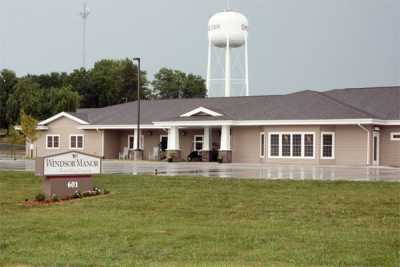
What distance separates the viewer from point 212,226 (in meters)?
12.2

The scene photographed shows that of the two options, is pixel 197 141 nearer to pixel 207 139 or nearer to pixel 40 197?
pixel 207 139

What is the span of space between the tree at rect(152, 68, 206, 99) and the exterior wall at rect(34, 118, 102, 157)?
3867cm

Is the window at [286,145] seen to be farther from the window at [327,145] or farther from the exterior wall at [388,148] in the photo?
the exterior wall at [388,148]

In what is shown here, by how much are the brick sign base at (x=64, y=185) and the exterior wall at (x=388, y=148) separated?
2618 centimetres

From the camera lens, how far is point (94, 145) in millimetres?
51750

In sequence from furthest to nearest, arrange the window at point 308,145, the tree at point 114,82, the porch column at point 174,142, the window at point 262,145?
the tree at point 114,82
the porch column at point 174,142
the window at point 262,145
the window at point 308,145

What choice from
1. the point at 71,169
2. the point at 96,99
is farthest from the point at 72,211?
the point at 96,99

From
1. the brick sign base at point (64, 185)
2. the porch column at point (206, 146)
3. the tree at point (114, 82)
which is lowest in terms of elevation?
the brick sign base at point (64, 185)

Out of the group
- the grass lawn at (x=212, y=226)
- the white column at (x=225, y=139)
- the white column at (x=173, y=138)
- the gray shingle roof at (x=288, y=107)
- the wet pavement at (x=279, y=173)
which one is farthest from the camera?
the white column at (x=173, y=138)

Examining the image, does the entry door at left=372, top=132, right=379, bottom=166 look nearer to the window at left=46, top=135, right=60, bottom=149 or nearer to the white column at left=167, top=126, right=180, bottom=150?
the white column at left=167, top=126, right=180, bottom=150

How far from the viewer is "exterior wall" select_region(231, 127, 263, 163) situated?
43.7 metres

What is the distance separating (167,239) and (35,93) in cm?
6767

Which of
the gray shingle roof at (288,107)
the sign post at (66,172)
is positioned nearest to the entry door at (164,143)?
the gray shingle roof at (288,107)

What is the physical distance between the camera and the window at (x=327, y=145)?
40406mm
